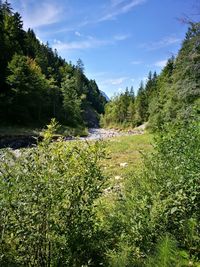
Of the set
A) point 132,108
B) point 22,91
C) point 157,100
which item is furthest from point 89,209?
point 132,108

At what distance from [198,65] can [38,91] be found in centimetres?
3566

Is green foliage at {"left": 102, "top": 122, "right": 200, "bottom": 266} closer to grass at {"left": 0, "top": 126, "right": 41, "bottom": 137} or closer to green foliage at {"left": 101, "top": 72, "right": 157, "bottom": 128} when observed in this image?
grass at {"left": 0, "top": 126, "right": 41, "bottom": 137}

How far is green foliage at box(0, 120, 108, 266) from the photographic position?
3.96 m

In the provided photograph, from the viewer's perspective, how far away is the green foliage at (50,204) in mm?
3965

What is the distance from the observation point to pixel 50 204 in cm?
405

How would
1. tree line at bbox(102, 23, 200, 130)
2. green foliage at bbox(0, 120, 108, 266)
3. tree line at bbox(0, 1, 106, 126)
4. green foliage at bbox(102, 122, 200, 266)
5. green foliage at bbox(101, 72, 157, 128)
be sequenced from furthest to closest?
green foliage at bbox(101, 72, 157, 128) < tree line at bbox(0, 1, 106, 126) < tree line at bbox(102, 23, 200, 130) < green foliage at bbox(102, 122, 200, 266) < green foliage at bbox(0, 120, 108, 266)

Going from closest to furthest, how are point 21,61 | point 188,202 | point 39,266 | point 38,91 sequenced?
point 39,266 → point 188,202 → point 21,61 → point 38,91

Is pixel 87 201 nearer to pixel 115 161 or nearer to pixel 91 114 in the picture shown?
pixel 115 161

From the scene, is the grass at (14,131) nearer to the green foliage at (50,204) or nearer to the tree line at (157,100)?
the tree line at (157,100)

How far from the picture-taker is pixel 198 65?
11.3 meters

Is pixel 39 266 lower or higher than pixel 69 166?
lower

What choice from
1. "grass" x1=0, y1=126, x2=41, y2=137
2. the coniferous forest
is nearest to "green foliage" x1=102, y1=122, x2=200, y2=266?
the coniferous forest

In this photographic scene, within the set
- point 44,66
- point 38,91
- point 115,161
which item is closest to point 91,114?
point 44,66

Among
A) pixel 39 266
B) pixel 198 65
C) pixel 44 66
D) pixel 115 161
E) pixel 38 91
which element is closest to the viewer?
pixel 39 266
